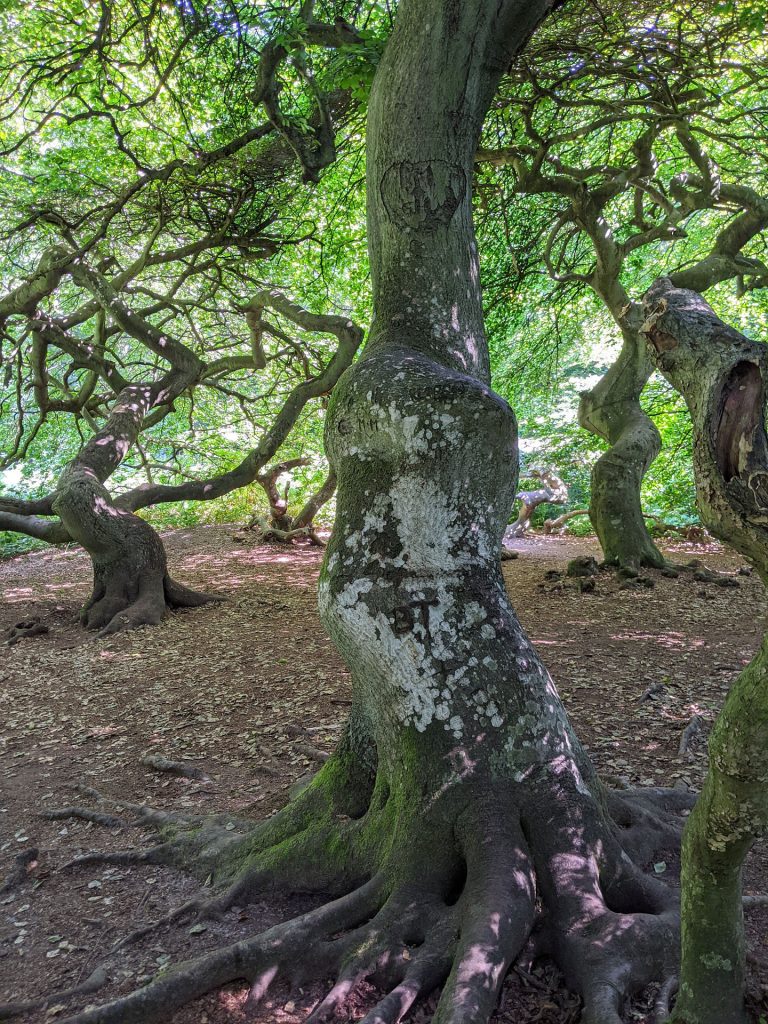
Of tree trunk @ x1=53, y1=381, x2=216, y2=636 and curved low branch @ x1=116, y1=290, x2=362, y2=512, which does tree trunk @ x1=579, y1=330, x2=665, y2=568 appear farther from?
tree trunk @ x1=53, y1=381, x2=216, y2=636

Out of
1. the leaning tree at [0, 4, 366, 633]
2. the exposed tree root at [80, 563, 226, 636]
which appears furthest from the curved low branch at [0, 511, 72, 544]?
the exposed tree root at [80, 563, 226, 636]

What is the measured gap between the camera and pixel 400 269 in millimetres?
3342

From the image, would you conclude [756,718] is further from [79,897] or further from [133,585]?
[133,585]

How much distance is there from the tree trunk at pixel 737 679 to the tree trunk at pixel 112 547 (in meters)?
7.47

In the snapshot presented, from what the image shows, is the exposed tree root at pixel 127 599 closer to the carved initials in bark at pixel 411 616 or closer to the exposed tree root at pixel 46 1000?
the exposed tree root at pixel 46 1000

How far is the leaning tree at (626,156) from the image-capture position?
20.1 feet

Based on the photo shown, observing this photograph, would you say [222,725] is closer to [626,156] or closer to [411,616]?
[411,616]

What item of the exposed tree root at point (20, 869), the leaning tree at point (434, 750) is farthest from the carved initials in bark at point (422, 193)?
the exposed tree root at point (20, 869)

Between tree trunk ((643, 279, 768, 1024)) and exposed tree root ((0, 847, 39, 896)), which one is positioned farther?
exposed tree root ((0, 847, 39, 896))

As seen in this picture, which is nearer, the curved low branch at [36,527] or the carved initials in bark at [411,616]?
the carved initials in bark at [411,616]

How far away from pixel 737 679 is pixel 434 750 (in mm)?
1343

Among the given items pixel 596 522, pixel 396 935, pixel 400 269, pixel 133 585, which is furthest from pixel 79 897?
pixel 596 522

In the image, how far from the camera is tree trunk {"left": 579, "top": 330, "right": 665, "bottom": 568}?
9617 millimetres

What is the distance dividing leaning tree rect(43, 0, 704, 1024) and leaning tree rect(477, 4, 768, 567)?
3303 mm
